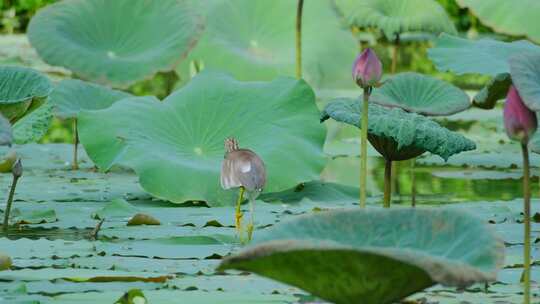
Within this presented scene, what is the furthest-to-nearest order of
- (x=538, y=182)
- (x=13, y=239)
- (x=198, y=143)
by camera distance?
(x=538, y=182)
(x=198, y=143)
(x=13, y=239)

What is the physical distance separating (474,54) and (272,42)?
2266mm

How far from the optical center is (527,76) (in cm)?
211

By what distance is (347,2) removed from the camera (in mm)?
5195

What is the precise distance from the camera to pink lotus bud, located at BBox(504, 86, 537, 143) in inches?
65.9

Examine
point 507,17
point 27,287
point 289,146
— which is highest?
point 507,17

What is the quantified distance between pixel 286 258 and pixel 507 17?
3467mm

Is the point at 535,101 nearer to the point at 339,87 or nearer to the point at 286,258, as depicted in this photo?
the point at 286,258

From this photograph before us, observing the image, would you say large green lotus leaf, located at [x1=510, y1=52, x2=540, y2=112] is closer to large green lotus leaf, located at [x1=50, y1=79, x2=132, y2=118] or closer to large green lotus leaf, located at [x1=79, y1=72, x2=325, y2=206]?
large green lotus leaf, located at [x1=79, y1=72, x2=325, y2=206]

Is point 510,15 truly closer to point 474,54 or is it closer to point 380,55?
point 474,54

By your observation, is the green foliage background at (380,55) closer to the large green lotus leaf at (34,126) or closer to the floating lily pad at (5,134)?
the large green lotus leaf at (34,126)

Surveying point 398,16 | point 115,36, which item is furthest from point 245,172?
point 398,16

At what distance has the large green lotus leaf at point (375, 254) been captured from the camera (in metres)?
1.38

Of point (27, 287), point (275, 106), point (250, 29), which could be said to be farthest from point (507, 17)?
point (27, 287)

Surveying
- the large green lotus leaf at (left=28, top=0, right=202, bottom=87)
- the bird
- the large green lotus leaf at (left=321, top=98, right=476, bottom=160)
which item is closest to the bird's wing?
the bird
